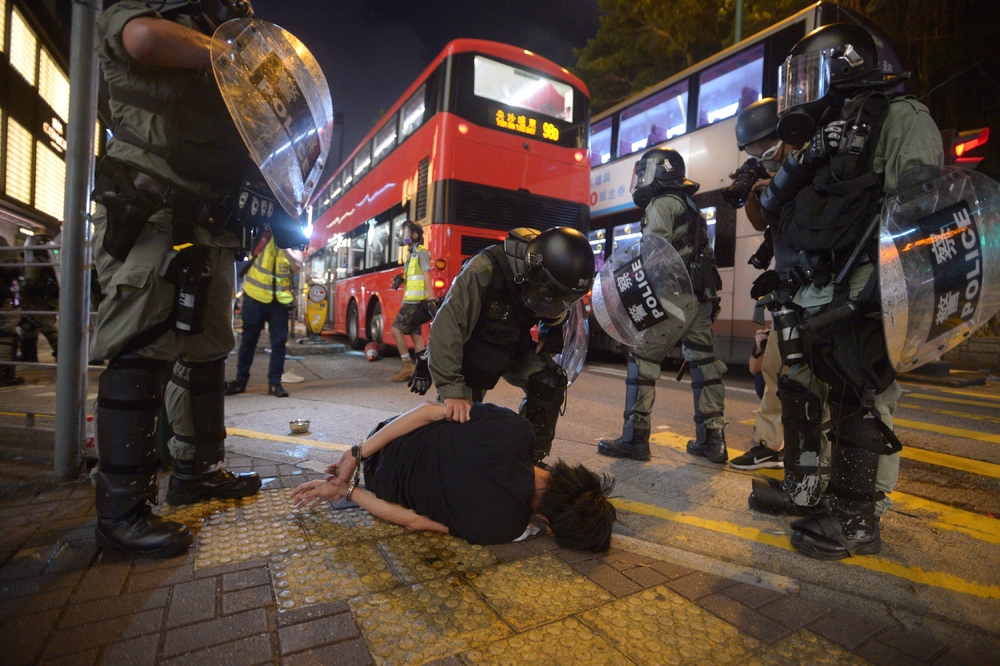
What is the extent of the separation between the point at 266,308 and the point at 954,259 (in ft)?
16.7

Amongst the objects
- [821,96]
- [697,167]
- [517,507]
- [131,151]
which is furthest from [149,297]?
[697,167]

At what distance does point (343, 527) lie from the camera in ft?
6.63

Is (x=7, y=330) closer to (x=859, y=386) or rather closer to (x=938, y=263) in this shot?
(x=859, y=386)

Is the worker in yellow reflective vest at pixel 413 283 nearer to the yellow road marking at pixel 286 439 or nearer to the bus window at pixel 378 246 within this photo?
the bus window at pixel 378 246

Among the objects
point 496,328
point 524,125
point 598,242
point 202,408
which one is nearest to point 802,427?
point 496,328

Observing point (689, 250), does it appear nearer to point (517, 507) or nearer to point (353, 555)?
point (517, 507)

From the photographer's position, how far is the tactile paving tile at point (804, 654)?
1306 millimetres

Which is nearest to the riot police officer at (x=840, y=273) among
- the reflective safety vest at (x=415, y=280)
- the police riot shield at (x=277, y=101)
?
the police riot shield at (x=277, y=101)

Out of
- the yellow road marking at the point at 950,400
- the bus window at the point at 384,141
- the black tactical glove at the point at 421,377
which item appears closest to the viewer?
the black tactical glove at the point at 421,377

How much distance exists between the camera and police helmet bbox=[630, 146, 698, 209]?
3.38m

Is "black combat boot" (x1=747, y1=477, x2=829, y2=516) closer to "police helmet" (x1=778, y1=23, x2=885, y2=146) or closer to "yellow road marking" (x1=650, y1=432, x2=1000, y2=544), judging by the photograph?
"yellow road marking" (x1=650, y1=432, x2=1000, y2=544)

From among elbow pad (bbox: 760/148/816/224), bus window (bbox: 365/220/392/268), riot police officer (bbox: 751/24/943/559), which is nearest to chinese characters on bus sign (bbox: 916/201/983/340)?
riot police officer (bbox: 751/24/943/559)

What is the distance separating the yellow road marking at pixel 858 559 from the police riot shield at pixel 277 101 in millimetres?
2049

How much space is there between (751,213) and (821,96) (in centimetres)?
75
